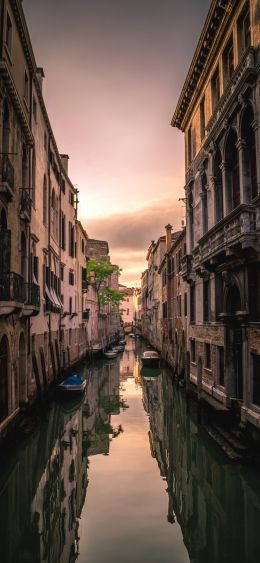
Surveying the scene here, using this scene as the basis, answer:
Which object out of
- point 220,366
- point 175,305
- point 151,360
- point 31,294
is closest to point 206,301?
point 220,366

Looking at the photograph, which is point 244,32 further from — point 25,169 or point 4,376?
point 4,376

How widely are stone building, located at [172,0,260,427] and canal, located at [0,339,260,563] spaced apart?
1.81 m

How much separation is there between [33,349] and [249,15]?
1230 cm

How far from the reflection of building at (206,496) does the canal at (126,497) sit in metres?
0.02

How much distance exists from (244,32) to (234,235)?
5870 millimetres

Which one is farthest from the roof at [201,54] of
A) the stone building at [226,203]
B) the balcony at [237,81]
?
the balcony at [237,81]

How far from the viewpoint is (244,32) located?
12195mm

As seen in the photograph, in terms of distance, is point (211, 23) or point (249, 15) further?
point (211, 23)

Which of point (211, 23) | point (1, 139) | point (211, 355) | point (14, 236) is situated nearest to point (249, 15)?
point (211, 23)

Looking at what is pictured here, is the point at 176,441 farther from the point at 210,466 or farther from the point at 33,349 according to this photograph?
the point at 33,349

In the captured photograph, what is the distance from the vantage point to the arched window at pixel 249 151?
11.4 m

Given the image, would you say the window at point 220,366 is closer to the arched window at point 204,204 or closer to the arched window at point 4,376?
the arched window at point 204,204

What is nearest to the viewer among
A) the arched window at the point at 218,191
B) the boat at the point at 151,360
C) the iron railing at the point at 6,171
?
the iron railing at the point at 6,171

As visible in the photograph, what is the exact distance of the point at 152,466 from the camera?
35.7ft
